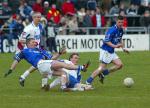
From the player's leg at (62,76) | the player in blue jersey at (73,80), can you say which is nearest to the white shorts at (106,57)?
the player in blue jersey at (73,80)

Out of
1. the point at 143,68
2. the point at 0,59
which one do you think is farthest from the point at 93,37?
the point at 143,68

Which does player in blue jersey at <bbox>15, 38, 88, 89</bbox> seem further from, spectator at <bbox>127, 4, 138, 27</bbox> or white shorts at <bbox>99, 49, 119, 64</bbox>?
spectator at <bbox>127, 4, 138, 27</bbox>

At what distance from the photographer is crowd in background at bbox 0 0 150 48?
34594 millimetres

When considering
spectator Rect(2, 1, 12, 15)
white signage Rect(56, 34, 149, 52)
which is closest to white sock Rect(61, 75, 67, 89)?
white signage Rect(56, 34, 149, 52)

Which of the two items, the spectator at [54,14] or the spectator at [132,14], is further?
the spectator at [132,14]

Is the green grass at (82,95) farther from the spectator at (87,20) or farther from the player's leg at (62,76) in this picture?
the spectator at (87,20)

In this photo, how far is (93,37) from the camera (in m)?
35.2

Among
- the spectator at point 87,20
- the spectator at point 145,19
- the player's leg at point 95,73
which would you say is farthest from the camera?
the spectator at point 145,19

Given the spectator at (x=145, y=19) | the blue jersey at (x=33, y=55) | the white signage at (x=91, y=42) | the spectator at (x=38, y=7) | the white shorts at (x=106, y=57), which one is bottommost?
the white signage at (x=91, y=42)

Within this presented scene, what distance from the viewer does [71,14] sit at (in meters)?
35.5

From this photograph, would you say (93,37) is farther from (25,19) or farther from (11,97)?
(11,97)

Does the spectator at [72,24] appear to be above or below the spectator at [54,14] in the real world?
below

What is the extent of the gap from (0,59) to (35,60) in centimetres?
1190

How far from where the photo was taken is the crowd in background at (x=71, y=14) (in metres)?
34.6
